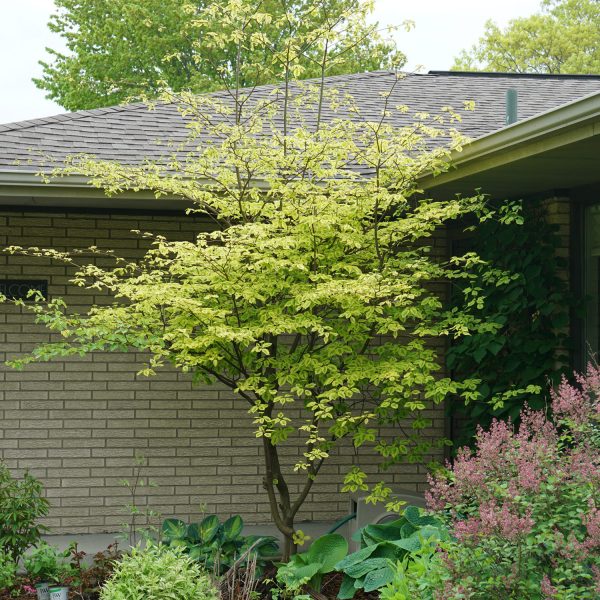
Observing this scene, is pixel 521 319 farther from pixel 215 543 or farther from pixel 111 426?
pixel 111 426

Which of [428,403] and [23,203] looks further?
[428,403]

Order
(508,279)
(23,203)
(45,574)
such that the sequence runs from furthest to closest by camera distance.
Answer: (23,203)
(508,279)
(45,574)

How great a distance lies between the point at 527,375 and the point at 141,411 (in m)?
3.04

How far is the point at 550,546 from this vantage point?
350cm

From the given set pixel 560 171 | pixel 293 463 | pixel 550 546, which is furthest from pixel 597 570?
pixel 293 463

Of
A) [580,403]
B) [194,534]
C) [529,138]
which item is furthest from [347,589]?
[529,138]

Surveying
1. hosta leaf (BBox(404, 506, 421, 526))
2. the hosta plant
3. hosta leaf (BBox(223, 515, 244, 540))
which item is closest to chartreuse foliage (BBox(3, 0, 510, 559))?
hosta leaf (BBox(223, 515, 244, 540))

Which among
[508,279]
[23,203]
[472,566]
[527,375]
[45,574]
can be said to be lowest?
[45,574]

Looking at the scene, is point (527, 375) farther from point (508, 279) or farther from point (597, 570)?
point (597, 570)

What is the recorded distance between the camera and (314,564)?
5.62m

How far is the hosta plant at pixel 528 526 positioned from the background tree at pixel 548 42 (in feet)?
92.6

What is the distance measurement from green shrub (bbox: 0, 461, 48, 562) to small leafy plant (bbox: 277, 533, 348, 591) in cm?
155

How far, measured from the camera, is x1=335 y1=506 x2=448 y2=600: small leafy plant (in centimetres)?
516

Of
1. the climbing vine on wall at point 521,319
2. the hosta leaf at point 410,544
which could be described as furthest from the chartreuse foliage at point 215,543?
the climbing vine on wall at point 521,319
